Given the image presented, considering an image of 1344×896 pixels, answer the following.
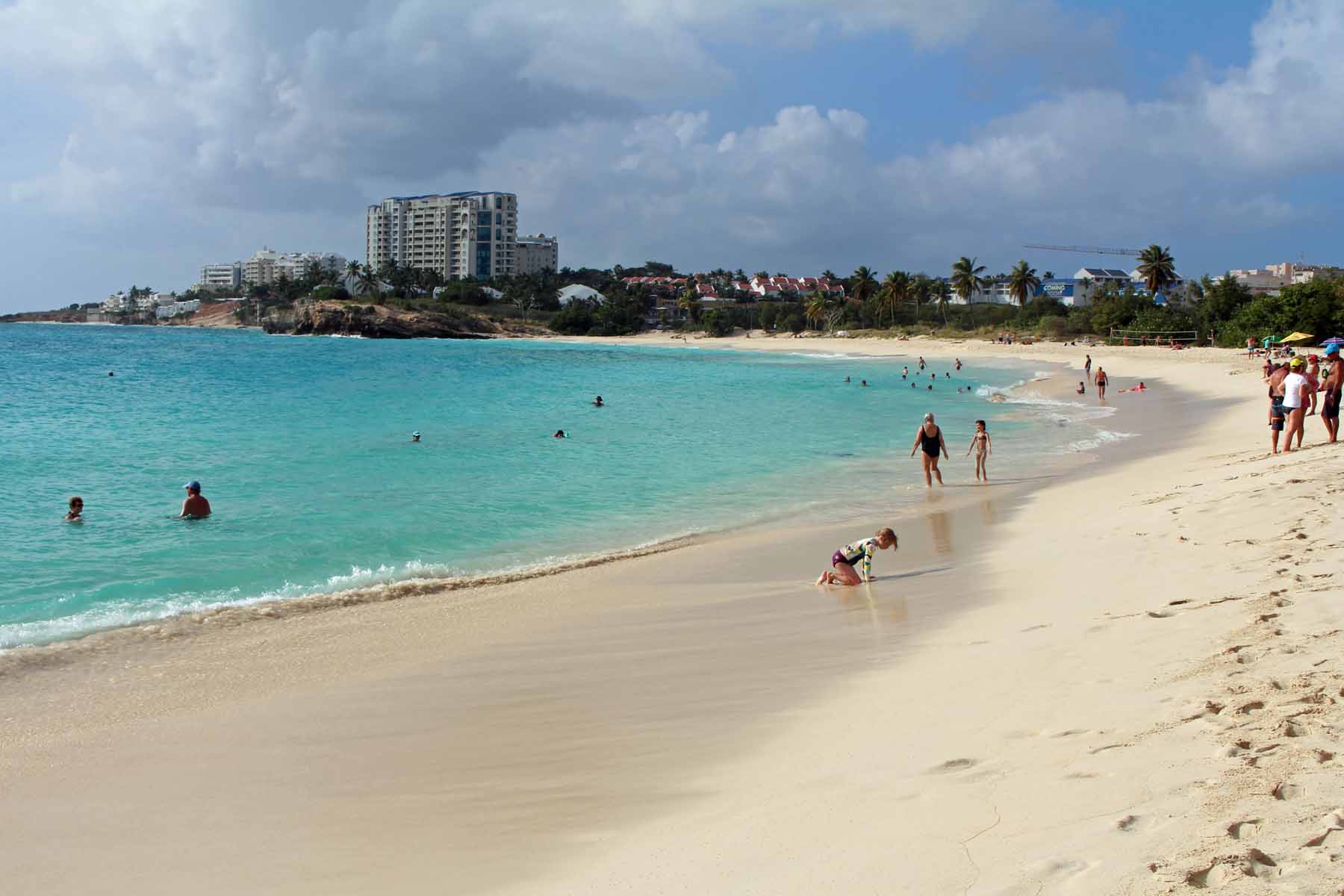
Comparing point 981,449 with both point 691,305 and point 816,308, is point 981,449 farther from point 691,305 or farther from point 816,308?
point 691,305

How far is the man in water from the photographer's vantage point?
14148 mm

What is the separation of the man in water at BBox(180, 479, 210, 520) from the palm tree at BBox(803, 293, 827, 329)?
11359 cm

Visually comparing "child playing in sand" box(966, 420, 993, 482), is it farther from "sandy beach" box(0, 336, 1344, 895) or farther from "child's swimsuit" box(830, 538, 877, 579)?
"child's swimsuit" box(830, 538, 877, 579)

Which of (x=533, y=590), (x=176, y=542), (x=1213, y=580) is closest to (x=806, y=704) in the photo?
(x=1213, y=580)

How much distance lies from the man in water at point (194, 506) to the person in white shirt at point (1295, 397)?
1775cm

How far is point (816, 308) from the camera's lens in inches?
4867

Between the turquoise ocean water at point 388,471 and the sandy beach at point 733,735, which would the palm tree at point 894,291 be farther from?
the sandy beach at point 733,735

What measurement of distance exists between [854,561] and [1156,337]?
216ft

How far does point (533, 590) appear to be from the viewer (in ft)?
33.0

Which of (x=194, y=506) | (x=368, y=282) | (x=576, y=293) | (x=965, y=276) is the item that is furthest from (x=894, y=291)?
(x=194, y=506)

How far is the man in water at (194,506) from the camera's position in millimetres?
14148

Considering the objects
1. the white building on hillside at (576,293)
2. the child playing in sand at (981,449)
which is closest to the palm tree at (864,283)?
the white building on hillside at (576,293)

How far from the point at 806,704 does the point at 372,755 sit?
2.81 metres

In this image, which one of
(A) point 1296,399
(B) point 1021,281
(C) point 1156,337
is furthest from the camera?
(B) point 1021,281
